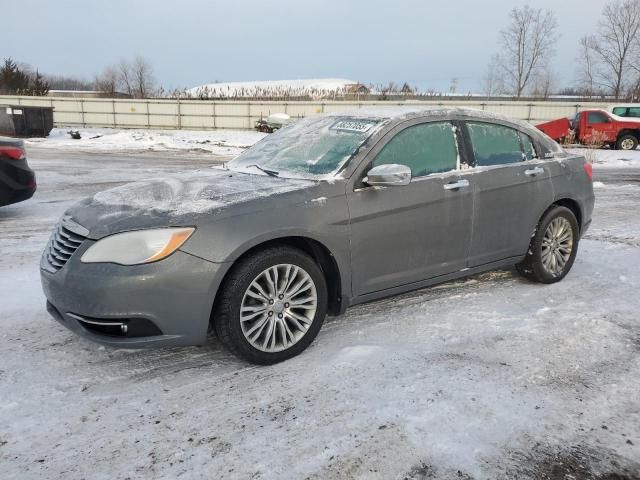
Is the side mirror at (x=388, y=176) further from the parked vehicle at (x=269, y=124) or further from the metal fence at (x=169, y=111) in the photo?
the metal fence at (x=169, y=111)

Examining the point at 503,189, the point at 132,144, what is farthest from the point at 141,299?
the point at 132,144

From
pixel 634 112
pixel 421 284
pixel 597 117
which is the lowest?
pixel 421 284

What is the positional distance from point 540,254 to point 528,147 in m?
0.94

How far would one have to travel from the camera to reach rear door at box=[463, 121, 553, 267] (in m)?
4.12

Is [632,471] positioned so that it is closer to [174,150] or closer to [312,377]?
[312,377]

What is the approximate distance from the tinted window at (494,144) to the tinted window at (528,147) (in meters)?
0.06

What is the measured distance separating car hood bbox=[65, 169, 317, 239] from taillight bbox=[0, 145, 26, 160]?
171 inches

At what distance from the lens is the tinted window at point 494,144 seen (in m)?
4.21

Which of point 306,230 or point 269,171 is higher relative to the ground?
point 269,171

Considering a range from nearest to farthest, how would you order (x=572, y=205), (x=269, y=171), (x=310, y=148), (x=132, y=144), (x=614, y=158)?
(x=269, y=171) → (x=310, y=148) → (x=572, y=205) → (x=614, y=158) → (x=132, y=144)

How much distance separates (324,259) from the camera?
11.3 feet

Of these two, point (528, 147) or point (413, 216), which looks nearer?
point (413, 216)

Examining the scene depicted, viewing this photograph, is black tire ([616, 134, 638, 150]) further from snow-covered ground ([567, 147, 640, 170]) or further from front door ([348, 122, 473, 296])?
front door ([348, 122, 473, 296])

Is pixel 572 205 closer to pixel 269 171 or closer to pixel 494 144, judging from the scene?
pixel 494 144
